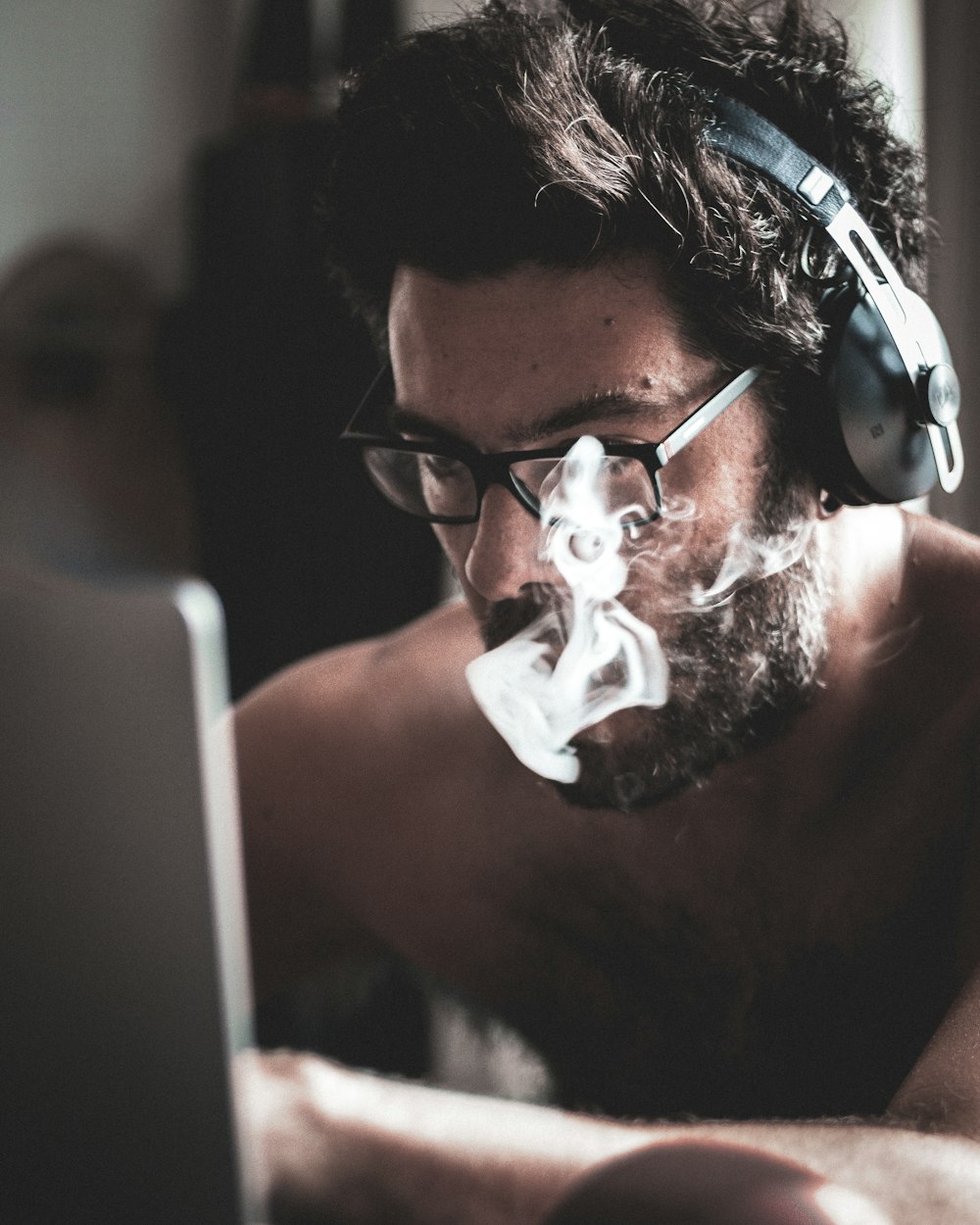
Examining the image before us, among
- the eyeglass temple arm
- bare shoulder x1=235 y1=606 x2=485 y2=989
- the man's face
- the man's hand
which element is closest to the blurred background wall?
bare shoulder x1=235 y1=606 x2=485 y2=989

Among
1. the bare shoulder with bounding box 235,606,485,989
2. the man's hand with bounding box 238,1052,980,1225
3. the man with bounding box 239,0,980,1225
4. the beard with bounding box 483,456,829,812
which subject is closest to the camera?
the man's hand with bounding box 238,1052,980,1225

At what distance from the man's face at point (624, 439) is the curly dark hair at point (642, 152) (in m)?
0.03

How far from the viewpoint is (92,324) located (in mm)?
1438

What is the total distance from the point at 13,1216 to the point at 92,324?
1102 mm

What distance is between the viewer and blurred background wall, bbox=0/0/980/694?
1279 millimetres

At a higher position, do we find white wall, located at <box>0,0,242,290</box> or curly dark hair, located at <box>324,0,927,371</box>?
curly dark hair, located at <box>324,0,927,371</box>

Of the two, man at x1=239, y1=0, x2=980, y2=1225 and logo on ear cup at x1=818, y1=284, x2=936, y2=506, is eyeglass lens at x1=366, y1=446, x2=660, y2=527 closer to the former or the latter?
man at x1=239, y1=0, x2=980, y2=1225

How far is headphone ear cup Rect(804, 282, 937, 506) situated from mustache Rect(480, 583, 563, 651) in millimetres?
248

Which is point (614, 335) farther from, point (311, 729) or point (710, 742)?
point (311, 729)

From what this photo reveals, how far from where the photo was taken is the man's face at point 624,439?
30.5 inches

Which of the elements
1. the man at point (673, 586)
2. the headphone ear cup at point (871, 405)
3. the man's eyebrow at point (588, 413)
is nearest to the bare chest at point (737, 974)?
the man at point (673, 586)

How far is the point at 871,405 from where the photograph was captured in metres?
0.77

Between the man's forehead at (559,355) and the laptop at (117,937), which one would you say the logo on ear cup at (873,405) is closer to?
the man's forehead at (559,355)

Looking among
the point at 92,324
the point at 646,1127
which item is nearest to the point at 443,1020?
the point at 646,1127
